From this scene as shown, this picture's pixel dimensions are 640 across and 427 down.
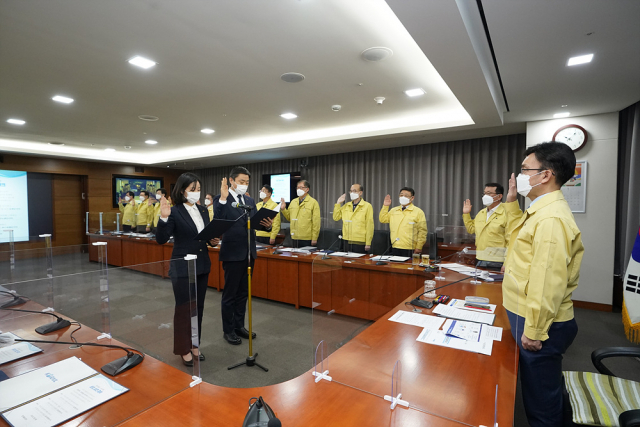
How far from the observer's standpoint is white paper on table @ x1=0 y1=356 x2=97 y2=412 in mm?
958

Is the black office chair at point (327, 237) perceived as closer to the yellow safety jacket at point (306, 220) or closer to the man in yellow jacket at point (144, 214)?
the yellow safety jacket at point (306, 220)

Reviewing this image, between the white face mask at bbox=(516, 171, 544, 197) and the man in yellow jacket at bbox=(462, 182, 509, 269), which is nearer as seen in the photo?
the white face mask at bbox=(516, 171, 544, 197)

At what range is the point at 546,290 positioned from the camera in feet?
4.25

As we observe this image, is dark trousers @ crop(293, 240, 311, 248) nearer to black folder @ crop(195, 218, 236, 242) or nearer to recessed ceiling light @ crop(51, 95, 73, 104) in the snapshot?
black folder @ crop(195, 218, 236, 242)

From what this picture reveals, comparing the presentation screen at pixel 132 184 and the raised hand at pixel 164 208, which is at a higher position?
the presentation screen at pixel 132 184

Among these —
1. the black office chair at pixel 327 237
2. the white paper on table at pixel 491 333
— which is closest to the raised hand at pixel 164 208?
the white paper on table at pixel 491 333

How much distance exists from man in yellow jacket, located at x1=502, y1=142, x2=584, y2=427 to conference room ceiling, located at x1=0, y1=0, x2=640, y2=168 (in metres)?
1.20

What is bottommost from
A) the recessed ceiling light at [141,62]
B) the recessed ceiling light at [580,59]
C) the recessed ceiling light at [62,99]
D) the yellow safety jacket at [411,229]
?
the yellow safety jacket at [411,229]

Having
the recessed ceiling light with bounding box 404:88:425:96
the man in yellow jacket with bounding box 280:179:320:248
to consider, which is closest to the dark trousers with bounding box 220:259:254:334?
the man in yellow jacket with bounding box 280:179:320:248

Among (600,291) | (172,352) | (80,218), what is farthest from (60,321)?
(80,218)

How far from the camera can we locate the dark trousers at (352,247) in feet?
14.2

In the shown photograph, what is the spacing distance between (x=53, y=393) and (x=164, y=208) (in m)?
1.46

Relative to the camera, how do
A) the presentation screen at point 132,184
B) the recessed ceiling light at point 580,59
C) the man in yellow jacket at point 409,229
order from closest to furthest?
the recessed ceiling light at point 580,59, the man in yellow jacket at point 409,229, the presentation screen at point 132,184

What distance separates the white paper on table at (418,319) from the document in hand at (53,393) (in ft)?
4.43
